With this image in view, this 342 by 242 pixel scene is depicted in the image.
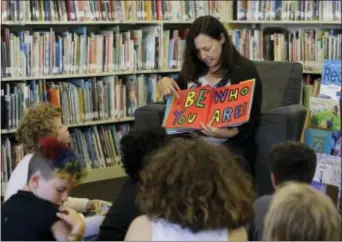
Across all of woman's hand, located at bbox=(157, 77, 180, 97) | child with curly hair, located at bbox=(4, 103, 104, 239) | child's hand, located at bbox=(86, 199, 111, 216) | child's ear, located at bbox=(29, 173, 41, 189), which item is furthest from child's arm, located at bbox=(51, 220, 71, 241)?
woman's hand, located at bbox=(157, 77, 180, 97)

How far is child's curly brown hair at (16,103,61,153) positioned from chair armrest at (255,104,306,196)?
4.29 feet

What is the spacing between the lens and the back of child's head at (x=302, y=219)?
159 cm

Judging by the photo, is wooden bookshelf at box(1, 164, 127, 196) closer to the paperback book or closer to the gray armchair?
the gray armchair

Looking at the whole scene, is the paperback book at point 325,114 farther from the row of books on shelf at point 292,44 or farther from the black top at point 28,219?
the black top at point 28,219

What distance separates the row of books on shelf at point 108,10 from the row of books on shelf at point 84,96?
442 millimetres

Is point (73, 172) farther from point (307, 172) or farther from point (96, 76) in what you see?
point (96, 76)

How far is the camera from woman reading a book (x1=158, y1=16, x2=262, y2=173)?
334 cm

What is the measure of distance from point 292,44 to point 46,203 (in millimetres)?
3385

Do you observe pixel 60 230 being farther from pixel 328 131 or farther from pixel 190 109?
pixel 328 131

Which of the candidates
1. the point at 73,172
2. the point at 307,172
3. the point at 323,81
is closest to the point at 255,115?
the point at 323,81

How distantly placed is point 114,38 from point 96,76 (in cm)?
31

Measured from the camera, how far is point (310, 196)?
1.62m

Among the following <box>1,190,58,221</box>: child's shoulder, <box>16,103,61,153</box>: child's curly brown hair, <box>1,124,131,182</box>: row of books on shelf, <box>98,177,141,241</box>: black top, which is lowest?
<box>1,124,131,182</box>: row of books on shelf

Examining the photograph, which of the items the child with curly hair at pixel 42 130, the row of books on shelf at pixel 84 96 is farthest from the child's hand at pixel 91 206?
the row of books on shelf at pixel 84 96
